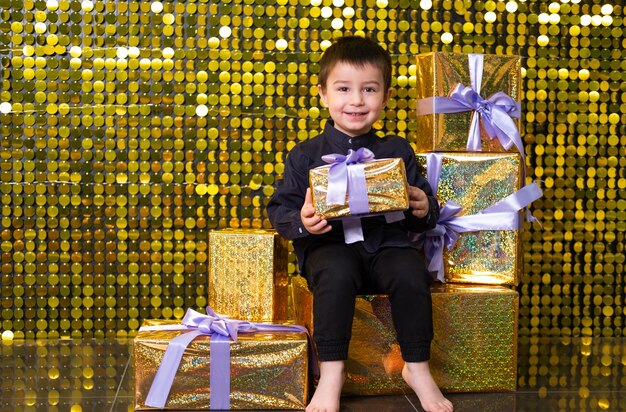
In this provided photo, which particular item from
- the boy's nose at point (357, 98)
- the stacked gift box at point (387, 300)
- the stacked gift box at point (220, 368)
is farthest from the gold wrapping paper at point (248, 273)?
Answer: the boy's nose at point (357, 98)

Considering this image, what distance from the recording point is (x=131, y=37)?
216 centimetres

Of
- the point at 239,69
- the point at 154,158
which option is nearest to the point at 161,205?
the point at 154,158

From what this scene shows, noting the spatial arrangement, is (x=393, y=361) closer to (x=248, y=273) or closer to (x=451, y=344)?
(x=451, y=344)

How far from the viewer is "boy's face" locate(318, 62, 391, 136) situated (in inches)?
64.9

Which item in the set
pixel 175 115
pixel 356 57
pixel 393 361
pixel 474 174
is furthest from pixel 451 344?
pixel 175 115

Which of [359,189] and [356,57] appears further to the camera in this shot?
[356,57]

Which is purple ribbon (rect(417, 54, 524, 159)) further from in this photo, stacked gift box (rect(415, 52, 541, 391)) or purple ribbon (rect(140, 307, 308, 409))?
purple ribbon (rect(140, 307, 308, 409))

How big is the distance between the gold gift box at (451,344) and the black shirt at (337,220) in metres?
0.12

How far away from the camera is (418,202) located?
5.24 ft

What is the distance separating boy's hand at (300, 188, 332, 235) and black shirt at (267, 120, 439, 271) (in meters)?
0.05

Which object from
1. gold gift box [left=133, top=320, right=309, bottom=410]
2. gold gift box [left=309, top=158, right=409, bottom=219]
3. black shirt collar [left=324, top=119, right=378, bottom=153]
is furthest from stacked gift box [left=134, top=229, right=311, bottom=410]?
black shirt collar [left=324, top=119, right=378, bottom=153]

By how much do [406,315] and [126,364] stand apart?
79 centimetres

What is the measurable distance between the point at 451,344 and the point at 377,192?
0.42 metres

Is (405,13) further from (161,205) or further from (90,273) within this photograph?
(90,273)
